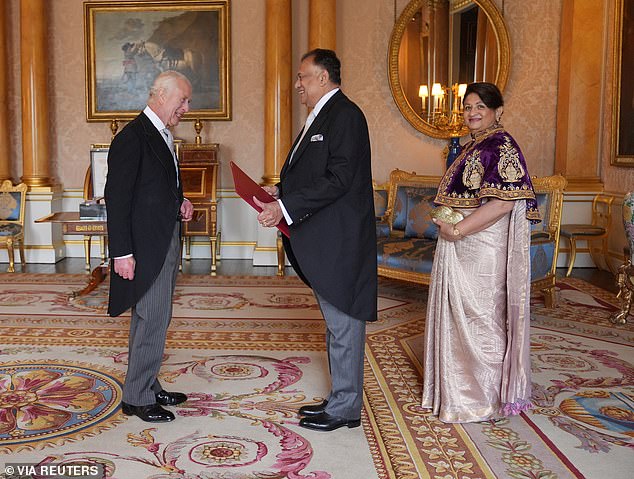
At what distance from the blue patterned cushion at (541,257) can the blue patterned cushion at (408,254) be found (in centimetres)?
81

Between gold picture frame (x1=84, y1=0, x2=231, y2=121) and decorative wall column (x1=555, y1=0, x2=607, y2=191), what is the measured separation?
4002 mm

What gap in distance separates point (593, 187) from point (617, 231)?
0.67 m

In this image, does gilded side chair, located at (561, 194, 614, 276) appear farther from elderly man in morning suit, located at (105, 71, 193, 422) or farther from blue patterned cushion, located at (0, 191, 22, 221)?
blue patterned cushion, located at (0, 191, 22, 221)

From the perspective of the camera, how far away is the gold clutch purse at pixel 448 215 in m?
3.33

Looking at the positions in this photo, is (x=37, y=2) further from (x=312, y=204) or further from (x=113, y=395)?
(x=312, y=204)

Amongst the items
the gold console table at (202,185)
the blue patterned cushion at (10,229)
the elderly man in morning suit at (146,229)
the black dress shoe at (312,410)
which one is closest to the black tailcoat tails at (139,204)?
the elderly man in morning suit at (146,229)

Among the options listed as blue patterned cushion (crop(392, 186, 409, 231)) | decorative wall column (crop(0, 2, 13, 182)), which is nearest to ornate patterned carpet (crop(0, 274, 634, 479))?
blue patterned cushion (crop(392, 186, 409, 231))

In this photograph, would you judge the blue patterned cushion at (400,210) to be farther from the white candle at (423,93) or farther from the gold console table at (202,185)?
the gold console table at (202,185)

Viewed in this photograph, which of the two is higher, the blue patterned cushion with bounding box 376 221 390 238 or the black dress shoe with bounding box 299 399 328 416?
the blue patterned cushion with bounding box 376 221 390 238

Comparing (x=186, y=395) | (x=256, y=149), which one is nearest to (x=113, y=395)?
(x=186, y=395)

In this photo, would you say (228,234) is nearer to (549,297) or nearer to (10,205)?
(10,205)

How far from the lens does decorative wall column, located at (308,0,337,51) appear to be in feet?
26.1

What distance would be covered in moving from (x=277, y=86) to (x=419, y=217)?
2.63 meters

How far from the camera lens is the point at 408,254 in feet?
19.1
